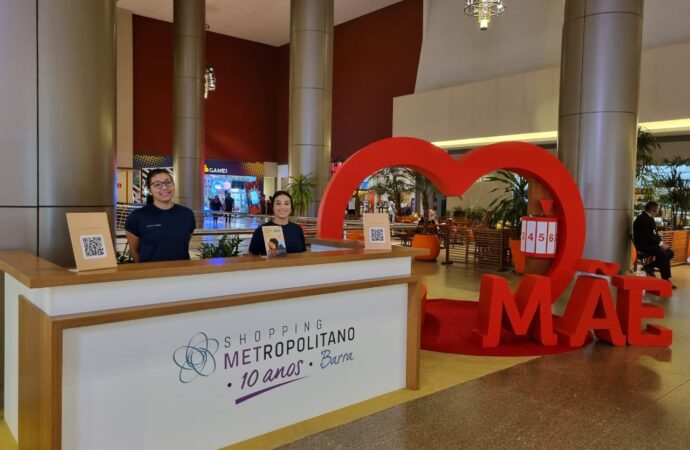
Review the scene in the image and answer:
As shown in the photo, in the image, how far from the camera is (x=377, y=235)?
13.2 feet

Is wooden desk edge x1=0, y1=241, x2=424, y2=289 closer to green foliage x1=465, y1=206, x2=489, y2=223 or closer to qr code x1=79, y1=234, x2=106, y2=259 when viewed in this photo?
qr code x1=79, y1=234, x2=106, y2=259

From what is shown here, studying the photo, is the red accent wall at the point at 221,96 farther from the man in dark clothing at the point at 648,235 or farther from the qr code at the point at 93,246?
the qr code at the point at 93,246

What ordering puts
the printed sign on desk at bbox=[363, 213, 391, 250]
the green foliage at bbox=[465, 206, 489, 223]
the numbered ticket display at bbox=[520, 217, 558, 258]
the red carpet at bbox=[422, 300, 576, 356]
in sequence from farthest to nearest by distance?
the green foliage at bbox=[465, 206, 489, 223]
the numbered ticket display at bbox=[520, 217, 558, 258]
the red carpet at bbox=[422, 300, 576, 356]
the printed sign on desk at bbox=[363, 213, 391, 250]

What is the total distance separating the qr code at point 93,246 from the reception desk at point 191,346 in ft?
0.41

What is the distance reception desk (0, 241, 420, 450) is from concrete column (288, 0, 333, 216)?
8.58 metres

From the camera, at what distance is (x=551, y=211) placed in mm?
6363

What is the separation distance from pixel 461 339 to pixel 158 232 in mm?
3014

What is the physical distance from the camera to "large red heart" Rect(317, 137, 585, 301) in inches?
192

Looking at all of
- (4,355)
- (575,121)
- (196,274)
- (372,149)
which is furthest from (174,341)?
(575,121)

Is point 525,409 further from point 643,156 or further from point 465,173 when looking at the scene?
point 643,156

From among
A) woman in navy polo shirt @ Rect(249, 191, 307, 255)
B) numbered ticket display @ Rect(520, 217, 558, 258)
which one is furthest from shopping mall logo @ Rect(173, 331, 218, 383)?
numbered ticket display @ Rect(520, 217, 558, 258)

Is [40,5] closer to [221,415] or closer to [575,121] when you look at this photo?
[221,415]

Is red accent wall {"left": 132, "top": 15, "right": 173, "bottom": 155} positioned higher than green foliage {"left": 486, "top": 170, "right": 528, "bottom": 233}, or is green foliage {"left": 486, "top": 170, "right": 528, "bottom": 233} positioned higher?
red accent wall {"left": 132, "top": 15, "right": 173, "bottom": 155}

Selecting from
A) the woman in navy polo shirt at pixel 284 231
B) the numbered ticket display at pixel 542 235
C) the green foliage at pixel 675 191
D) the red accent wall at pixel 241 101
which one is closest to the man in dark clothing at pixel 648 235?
the numbered ticket display at pixel 542 235
